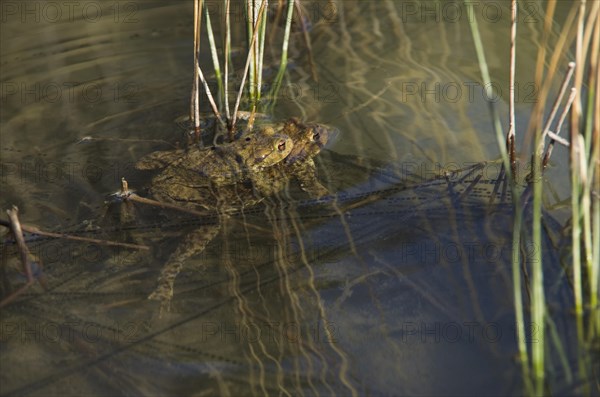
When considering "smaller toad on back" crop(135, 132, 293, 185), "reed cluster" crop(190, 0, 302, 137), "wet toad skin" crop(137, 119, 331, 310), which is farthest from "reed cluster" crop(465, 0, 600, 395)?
"reed cluster" crop(190, 0, 302, 137)

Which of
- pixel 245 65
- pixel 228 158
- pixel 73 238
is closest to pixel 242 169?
pixel 228 158

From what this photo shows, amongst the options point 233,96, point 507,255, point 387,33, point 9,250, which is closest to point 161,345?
point 9,250

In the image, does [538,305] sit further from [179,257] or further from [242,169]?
[242,169]

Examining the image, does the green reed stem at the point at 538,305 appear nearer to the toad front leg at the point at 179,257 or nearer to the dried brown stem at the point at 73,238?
the toad front leg at the point at 179,257

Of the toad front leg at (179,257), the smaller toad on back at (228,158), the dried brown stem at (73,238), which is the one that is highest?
the smaller toad on back at (228,158)

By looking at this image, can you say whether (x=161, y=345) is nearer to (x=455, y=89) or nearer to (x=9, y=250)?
(x=9, y=250)

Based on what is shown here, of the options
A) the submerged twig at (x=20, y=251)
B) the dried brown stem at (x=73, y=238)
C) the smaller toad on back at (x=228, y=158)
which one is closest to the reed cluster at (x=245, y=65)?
the smaller toad on back at (x=228, y=158)
